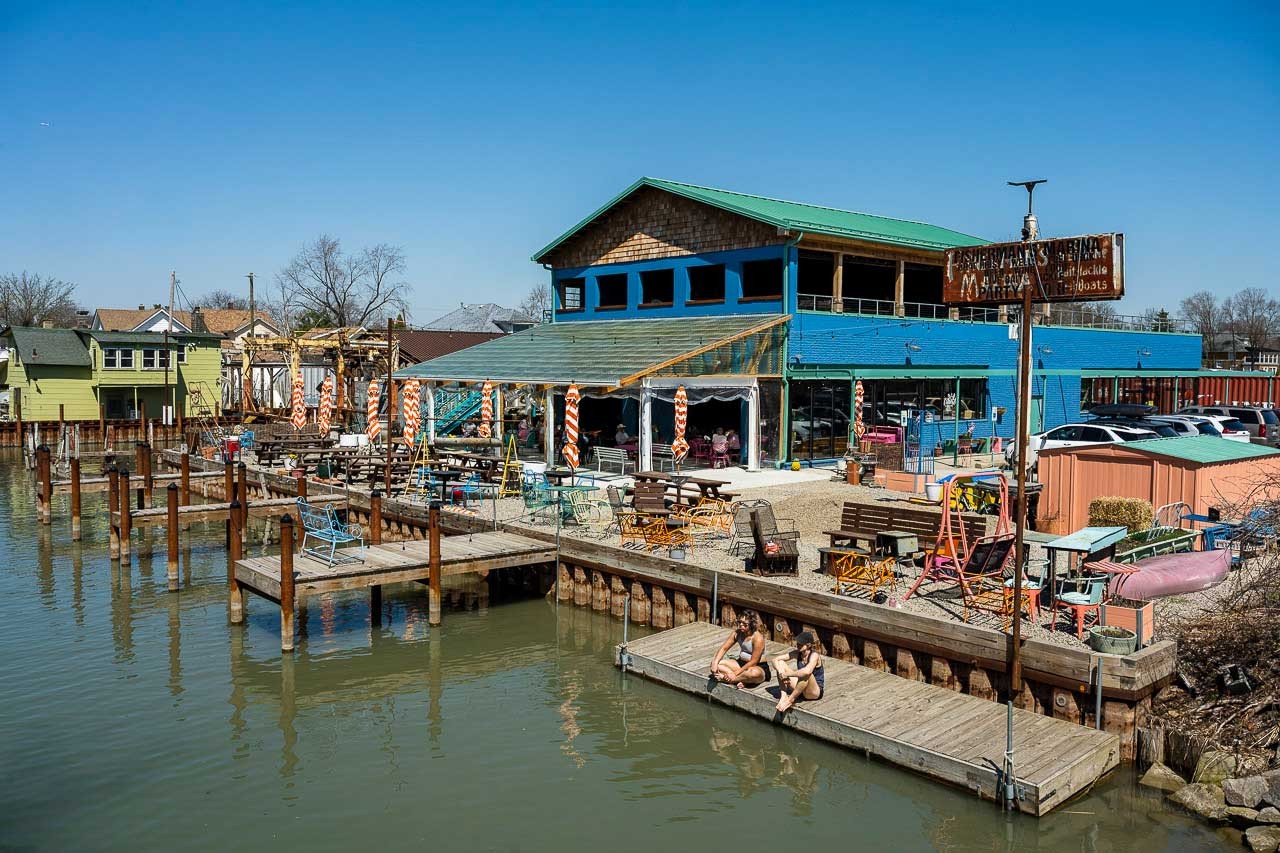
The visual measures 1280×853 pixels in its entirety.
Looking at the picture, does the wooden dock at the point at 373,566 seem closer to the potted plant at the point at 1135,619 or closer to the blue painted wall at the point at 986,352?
the potted plant at the point at 1135,619

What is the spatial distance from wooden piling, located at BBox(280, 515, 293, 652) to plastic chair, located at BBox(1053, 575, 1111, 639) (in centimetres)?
1196

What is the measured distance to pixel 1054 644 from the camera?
1262cm

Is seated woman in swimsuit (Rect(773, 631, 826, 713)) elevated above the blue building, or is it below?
below

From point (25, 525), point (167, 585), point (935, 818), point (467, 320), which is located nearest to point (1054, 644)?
point (935, 818)

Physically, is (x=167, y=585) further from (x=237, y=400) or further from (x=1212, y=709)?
(x=237, y=400)

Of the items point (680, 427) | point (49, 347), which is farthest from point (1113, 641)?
point (49, 347)

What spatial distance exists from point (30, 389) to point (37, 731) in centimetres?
4794

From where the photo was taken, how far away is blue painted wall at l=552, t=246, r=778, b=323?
3148cm

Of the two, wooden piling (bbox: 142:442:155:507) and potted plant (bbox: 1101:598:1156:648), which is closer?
potted plant (bbox: 1101:598:1156:648)

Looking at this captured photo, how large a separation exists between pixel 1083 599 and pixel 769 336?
1676 cm

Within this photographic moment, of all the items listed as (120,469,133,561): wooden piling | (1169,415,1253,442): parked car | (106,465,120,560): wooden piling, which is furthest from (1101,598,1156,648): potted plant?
(1169,415,1253,442): parked car

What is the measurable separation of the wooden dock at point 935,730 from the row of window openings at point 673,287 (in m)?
18.3

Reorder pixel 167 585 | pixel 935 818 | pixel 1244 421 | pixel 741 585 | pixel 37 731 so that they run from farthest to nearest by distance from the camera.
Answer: pixel 1244 421 < pixel 167 585 < pixel 741 585 < pixel 37 731 < pixel 935 818

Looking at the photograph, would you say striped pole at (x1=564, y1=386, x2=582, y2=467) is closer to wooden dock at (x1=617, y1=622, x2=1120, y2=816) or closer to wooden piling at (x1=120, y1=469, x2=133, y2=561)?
wooden dock at (x1=617, y1=622, x2=1120, y2=816)
